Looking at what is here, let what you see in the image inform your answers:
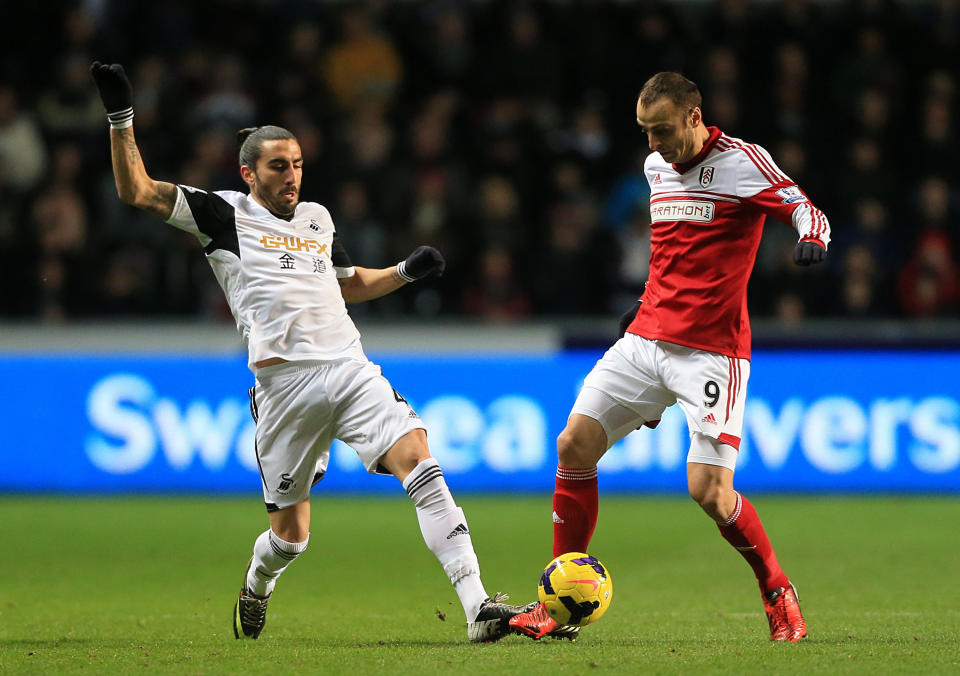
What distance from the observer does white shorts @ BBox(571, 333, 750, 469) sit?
5.86m

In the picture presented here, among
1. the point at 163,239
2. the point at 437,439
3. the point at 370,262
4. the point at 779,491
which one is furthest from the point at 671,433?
the point at 163,239

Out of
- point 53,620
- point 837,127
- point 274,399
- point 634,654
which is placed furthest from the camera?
point 837,127

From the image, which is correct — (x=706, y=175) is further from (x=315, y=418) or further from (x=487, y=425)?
(x=487, y=425)

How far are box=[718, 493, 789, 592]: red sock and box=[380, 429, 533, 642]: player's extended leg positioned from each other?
0.95 metres

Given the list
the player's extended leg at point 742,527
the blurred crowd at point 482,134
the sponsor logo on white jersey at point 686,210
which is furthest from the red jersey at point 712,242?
the blurred crowd at point 482,134

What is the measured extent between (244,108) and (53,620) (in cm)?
777

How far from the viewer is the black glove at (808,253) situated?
5324 mm

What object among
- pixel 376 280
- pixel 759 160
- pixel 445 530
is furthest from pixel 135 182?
pixel 759 160

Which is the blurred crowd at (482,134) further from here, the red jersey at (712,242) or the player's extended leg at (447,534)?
the player's extended leg at (447,534)

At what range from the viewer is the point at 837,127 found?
14.3 meters

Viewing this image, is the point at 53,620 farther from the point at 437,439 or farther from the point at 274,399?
the point at 437,439

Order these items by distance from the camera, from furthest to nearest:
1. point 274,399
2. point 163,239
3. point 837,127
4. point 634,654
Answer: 1. point 837,127
2. point 163,239
3. point 274,399
4. point 634,654

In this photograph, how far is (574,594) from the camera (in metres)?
5.63

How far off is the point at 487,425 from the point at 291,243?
5857 millimetres
